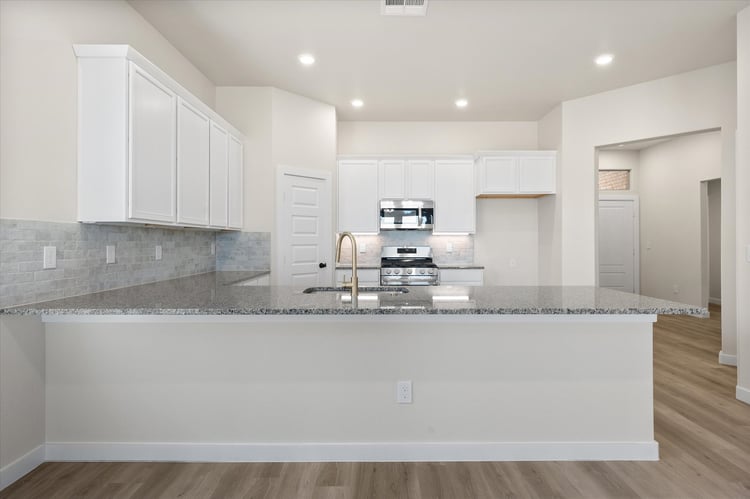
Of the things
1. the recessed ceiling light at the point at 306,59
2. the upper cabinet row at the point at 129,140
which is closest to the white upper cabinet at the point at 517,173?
the recessed ceiling light at the point at 306,59

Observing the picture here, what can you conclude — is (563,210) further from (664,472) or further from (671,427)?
(664,472)

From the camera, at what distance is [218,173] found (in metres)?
3.60

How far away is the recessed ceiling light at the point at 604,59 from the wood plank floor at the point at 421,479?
3200 mm

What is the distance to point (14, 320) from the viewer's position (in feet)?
6.36

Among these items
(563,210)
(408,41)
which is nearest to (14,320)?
(408,41)

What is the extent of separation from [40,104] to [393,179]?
3764 millimetres

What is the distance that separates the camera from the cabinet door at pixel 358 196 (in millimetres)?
5199

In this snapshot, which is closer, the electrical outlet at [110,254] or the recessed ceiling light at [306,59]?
the electrical outlet at [110,254]

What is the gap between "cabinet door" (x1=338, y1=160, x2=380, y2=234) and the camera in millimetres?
5199

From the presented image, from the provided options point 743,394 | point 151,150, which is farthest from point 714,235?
point 151,150

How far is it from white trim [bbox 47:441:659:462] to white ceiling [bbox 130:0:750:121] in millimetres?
2901

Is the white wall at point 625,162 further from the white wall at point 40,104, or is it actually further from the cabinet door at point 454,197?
the white wall at point 40,104

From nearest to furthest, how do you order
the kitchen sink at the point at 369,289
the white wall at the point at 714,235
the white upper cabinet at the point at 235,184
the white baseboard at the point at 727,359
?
1. the kitchen sink at the point at 369,289
2. the white baseboard at the point at 727,359
3. the white upper cabinet at the point at 235,184
4. the white wall at the point at 714,235

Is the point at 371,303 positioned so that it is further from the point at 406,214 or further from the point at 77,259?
the point at 406,214
